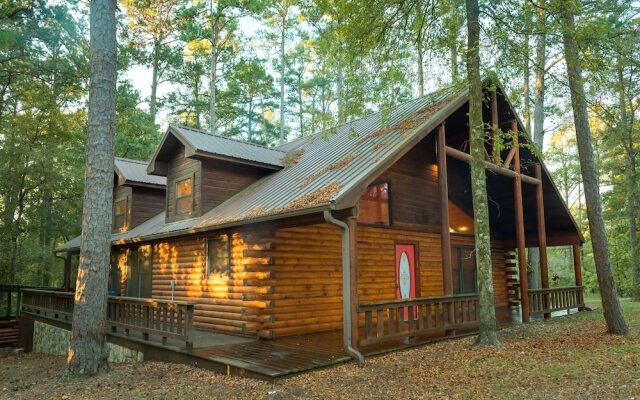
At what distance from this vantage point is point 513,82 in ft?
31.2

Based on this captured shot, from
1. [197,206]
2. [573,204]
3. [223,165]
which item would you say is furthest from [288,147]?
[573,204]

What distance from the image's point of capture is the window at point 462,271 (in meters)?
14.2

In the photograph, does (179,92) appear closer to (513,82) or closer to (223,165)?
(223,165)

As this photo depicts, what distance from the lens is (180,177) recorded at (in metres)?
12.7

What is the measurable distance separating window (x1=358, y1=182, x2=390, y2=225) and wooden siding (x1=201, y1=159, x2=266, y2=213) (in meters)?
3.08

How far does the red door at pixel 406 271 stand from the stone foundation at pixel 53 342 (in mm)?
7016

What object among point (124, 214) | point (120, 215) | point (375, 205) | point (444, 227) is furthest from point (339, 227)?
point (120, 215)

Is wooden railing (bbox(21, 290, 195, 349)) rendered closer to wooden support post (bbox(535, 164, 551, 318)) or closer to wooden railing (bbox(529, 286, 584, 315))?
wooden railing (bbox(529, 286, 584, 315))

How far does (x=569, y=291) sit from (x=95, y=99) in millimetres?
13716

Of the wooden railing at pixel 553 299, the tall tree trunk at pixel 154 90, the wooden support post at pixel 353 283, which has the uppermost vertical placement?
the tall tree trunk at pixel 154 90

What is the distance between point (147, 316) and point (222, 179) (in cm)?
433

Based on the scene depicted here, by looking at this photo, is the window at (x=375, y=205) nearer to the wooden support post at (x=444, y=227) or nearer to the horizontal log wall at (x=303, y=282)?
the horizontal log wall at (x=303, y=282)

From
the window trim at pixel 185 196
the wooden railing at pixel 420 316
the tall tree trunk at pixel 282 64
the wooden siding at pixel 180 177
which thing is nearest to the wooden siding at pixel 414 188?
the wooden railing at pixel 420 316

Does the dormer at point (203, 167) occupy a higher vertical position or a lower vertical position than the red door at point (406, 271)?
higher
